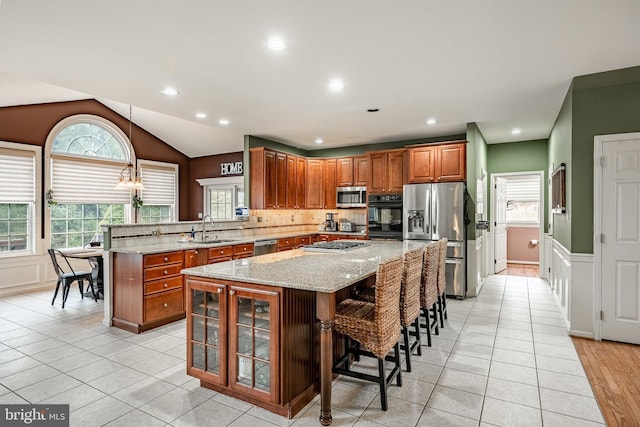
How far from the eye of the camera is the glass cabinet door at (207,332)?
2445 millimetres

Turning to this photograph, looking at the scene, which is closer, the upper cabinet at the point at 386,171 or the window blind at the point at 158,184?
the upper cabinet at the point at 386,171

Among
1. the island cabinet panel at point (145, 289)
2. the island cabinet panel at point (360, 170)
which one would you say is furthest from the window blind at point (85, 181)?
the island cabinet panel at point (360, 170)

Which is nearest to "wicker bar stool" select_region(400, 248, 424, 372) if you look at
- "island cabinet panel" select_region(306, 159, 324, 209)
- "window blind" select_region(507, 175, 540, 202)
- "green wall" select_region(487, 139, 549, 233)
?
"island cabinet panel" select_region(306, 159, 324, 209)

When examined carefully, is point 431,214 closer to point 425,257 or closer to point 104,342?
point 425,257

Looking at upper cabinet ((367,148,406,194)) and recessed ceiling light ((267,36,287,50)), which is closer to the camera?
recessed ceiling light ((267,36,287,50))

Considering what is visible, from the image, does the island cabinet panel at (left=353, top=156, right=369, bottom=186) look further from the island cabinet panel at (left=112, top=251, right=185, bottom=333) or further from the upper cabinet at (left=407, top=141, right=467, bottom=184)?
the island cabinet panel at (left=112, top=251, right=185, bottom=333)

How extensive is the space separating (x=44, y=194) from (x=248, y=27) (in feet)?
17.9

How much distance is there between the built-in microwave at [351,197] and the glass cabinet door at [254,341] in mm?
4690

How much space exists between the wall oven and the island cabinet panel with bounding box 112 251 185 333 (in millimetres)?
3380

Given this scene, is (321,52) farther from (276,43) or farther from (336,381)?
(336,381)

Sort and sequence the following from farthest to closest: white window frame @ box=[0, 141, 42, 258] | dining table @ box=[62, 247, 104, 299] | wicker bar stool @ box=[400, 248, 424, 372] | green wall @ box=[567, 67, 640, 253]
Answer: white window frame @ box=[0, 141, 42, 258]
dining table @ box=[62, 247, 104, 299]
green wall @ box=[567, 67, 640, 253]
wicker bar stool @ box=[400, 248, 424, 372]

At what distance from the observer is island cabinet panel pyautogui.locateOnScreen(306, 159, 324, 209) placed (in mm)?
7246

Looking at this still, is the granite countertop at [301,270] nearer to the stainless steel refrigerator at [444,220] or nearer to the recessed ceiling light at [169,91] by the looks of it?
the recessed ceiling light at [169,91]

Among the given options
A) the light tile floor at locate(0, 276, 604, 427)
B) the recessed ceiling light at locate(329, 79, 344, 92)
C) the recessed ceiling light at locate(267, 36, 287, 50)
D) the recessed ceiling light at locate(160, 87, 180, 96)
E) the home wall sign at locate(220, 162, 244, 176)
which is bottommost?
the light tile floor at locate(0, 276, 604, 427)
